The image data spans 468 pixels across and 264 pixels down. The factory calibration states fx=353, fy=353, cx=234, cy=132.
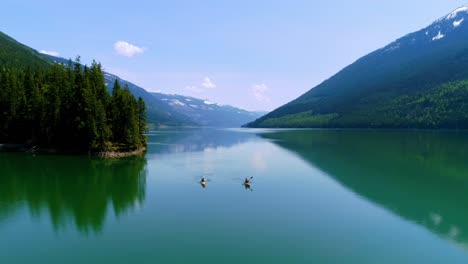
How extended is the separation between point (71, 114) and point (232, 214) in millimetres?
78751

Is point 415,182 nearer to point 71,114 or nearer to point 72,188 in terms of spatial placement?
point 72,188

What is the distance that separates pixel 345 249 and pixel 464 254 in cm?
1022

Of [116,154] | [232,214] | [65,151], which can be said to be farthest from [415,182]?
[65,151]

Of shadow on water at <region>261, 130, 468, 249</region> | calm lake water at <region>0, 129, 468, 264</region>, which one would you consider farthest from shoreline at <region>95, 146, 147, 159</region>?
shadow on water at <region>261, 130, 468, 249</region>

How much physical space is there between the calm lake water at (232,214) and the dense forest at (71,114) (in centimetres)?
2006

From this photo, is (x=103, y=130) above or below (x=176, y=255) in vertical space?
above

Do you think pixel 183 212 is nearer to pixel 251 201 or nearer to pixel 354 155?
pixel 251 201

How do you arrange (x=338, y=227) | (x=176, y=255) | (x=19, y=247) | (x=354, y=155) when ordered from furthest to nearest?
(x=354, y=155), (x=338, y=227), (x=19, y=247), (x=176, y=255)

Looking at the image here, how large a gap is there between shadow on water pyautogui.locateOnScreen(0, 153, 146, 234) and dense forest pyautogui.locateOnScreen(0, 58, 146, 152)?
11571 mm

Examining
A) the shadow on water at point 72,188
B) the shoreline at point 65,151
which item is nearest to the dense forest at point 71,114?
the shoreline at point 65,151

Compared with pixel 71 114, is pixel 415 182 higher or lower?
lower

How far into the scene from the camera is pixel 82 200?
50.8 meters

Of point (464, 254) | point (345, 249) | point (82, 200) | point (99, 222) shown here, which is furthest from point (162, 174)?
point (464, 254)

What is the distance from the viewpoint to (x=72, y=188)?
5884 centimetres
